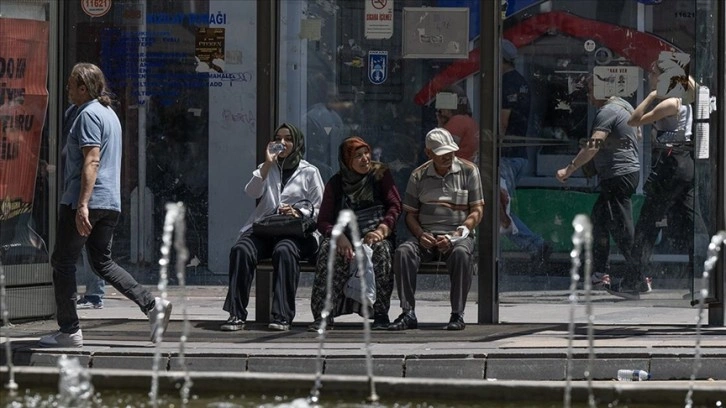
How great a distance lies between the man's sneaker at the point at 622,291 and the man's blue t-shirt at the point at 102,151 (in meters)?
3.70

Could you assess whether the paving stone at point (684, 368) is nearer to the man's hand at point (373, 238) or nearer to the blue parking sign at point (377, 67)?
the man's hand at point (373, 238)

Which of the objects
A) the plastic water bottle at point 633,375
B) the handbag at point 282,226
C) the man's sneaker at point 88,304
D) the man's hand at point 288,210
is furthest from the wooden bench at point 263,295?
the plastic water bottle at point 633,375

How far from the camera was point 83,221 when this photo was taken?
9039 millimetres

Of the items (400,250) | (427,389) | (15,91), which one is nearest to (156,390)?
(427,389)

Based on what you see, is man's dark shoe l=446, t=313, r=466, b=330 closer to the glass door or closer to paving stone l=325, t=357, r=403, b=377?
the glass door

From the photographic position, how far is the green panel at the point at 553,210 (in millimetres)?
11094

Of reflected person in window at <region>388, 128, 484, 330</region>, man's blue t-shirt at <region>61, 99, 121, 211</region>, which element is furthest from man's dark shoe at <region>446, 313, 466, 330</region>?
man's blue t-shirt at <region>61, 99, 121, 211</region>

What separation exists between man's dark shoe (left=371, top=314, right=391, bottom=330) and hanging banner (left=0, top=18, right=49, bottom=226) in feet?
8.27

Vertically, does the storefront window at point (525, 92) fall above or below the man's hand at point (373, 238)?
above

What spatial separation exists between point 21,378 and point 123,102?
4496 mm

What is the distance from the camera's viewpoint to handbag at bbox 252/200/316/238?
10.3 m

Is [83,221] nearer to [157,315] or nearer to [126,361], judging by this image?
[157,315]

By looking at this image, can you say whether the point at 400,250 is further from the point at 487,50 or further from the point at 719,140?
the point at 719,140

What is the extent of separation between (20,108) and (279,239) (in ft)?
6.58
